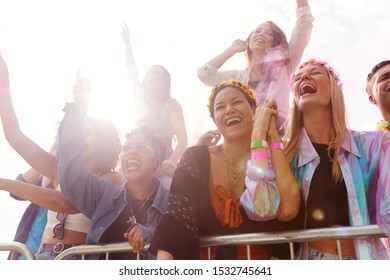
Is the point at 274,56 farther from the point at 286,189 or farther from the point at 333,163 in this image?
the point at 286,189

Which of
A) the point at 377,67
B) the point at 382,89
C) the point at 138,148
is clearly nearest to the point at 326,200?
the point at 382,89

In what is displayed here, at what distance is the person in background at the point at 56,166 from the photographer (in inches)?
94.9

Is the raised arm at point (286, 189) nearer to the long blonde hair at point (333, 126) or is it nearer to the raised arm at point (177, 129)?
the long blonde hair at point (333, 126)

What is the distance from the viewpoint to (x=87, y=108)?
8.18 feet

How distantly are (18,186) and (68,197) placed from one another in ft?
1.25

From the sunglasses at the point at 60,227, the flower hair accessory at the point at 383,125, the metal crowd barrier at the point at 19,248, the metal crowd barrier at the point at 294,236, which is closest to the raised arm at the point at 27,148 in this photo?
the sunglasses at the point at 60,227

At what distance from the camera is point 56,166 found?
2.70 m

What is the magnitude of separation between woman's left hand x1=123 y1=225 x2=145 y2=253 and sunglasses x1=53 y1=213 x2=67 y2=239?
509mm

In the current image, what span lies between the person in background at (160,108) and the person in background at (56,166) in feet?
0.93
